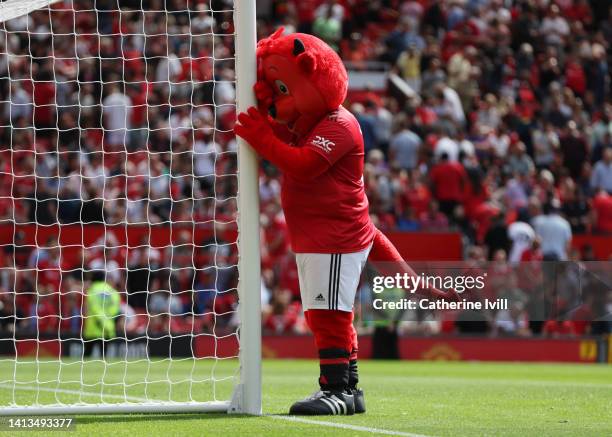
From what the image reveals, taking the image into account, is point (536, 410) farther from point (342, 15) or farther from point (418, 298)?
point (342, 15)

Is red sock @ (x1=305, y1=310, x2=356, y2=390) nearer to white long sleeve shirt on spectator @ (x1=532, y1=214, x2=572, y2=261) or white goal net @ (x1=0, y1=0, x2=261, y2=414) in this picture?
white goal net @ (x1=0, y1=0, x2=261, y2=414)

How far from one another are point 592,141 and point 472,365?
267 inches

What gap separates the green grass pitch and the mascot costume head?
5.53ft

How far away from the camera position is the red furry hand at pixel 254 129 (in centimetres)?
690

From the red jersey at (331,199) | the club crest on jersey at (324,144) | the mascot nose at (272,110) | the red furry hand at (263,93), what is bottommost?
the red jersey at (331,199)

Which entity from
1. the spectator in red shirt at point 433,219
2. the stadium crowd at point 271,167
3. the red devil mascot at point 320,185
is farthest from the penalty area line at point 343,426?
the spectator in red shirt at point 433,219

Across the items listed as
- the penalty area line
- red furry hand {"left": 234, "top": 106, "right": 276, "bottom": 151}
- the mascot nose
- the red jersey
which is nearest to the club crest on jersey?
the red jersey

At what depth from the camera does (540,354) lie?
1627 cm

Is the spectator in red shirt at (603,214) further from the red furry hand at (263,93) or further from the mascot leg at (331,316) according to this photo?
the red furry hand at (263,93)

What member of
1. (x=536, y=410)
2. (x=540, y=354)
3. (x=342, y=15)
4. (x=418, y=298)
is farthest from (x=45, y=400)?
(x=342, y=15)

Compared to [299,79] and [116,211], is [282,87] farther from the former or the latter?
Result: [116,211]

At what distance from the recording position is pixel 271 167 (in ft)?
60.7

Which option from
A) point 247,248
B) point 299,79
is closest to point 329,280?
point 247,248

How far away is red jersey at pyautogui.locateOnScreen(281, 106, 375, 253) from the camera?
693cm
